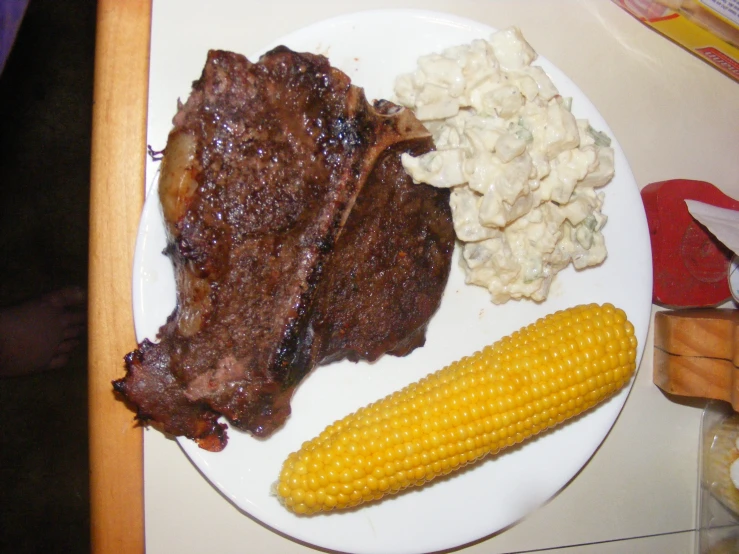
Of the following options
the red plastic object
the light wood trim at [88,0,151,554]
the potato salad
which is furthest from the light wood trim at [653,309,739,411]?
the light wood trim at [88,0,151,554]

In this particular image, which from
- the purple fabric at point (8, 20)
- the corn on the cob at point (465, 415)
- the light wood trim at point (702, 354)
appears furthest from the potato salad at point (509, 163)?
the purple fabric at point (8, 20)

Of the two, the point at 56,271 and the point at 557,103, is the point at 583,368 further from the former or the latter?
the point at 56,271

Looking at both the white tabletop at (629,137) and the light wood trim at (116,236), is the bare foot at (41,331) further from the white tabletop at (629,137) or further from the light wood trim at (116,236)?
the white tabletop at (629,137)

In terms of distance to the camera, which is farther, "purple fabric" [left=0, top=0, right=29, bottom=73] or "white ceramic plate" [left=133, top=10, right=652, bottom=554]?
"purple fabric" [left=0, top=0, right=29, bottom=73]

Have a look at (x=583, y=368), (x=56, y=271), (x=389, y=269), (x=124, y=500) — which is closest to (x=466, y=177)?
(x=389, y=269)

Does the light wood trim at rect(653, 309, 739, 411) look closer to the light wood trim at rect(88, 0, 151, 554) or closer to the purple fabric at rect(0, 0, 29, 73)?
the light wood trim at rect(88, 0, 151, 554)
